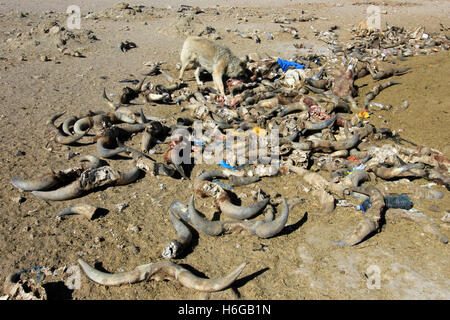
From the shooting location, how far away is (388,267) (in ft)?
10.8

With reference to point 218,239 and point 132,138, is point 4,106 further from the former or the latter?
point 218,239

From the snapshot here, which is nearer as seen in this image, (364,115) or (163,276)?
(163,276)

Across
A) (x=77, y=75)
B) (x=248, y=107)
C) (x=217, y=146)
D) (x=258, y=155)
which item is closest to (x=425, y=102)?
(x=248, y=107)

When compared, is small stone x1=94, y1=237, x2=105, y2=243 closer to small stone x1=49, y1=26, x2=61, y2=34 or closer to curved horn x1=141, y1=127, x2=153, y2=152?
curved horn x1=141, y1=127, x2=153, y2=152

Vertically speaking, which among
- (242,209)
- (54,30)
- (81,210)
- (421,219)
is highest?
(54,30)

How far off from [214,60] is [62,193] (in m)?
5.78

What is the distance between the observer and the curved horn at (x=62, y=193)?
4160 millimetres

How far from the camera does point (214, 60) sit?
8.39 metres

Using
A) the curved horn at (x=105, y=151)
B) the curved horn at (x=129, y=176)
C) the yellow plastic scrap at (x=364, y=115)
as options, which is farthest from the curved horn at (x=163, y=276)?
the yellow plastic scrap at (x=364, y=115)

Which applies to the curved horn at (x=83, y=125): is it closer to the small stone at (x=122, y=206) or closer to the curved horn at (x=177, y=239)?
the small stone at (x=122, y=206)

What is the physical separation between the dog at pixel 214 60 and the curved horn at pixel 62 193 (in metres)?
5.07

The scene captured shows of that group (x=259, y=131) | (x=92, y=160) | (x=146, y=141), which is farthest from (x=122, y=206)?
(x=259, y=131)

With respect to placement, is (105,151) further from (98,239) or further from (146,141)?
(98,239)

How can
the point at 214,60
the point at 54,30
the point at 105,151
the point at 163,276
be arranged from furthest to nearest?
the point at 54,30 < the point at 214,60 < the point at 105,151 < the point at 163,276
